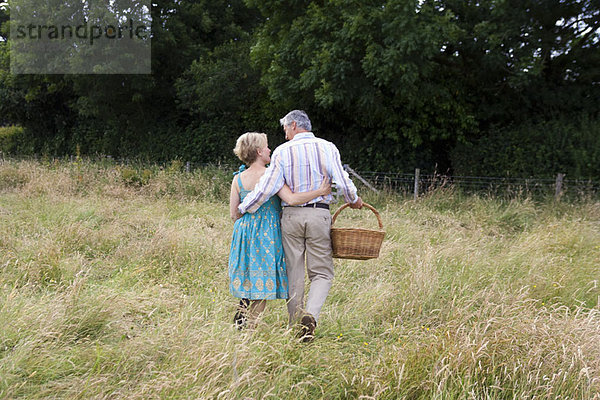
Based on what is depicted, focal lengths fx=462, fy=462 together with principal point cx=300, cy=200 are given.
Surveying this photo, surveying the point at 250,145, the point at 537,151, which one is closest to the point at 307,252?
the point at 250,145

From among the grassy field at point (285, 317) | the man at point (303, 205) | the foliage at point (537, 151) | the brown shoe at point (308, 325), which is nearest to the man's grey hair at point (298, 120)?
the man at point (303, 205)

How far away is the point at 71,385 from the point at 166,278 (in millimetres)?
2060

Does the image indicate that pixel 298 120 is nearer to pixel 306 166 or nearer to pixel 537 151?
pixel 306 166

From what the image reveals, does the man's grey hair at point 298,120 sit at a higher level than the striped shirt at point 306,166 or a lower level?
higher

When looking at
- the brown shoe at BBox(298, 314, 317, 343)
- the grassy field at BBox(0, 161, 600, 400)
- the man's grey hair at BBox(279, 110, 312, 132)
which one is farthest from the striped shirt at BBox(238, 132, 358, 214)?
the grassy field at BBox(0, 161, 600, 400)

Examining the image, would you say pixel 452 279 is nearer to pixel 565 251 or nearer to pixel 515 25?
pixel 565 251

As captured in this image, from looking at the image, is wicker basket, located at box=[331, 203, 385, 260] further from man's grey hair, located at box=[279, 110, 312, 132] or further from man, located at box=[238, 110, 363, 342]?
man's grey hair, located at box=[279, 110, 312, 132]

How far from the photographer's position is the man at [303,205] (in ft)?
10.3

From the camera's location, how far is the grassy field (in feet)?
8.04

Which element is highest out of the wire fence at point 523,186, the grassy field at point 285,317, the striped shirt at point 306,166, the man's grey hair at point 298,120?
the man's grey hair at point 298,120

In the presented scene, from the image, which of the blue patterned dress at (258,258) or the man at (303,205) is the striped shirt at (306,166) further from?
the blue patterned dress at (258,258)

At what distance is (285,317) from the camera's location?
3639 mm

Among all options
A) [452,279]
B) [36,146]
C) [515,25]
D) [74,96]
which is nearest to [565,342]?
[452,279]

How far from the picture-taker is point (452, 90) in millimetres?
12000
